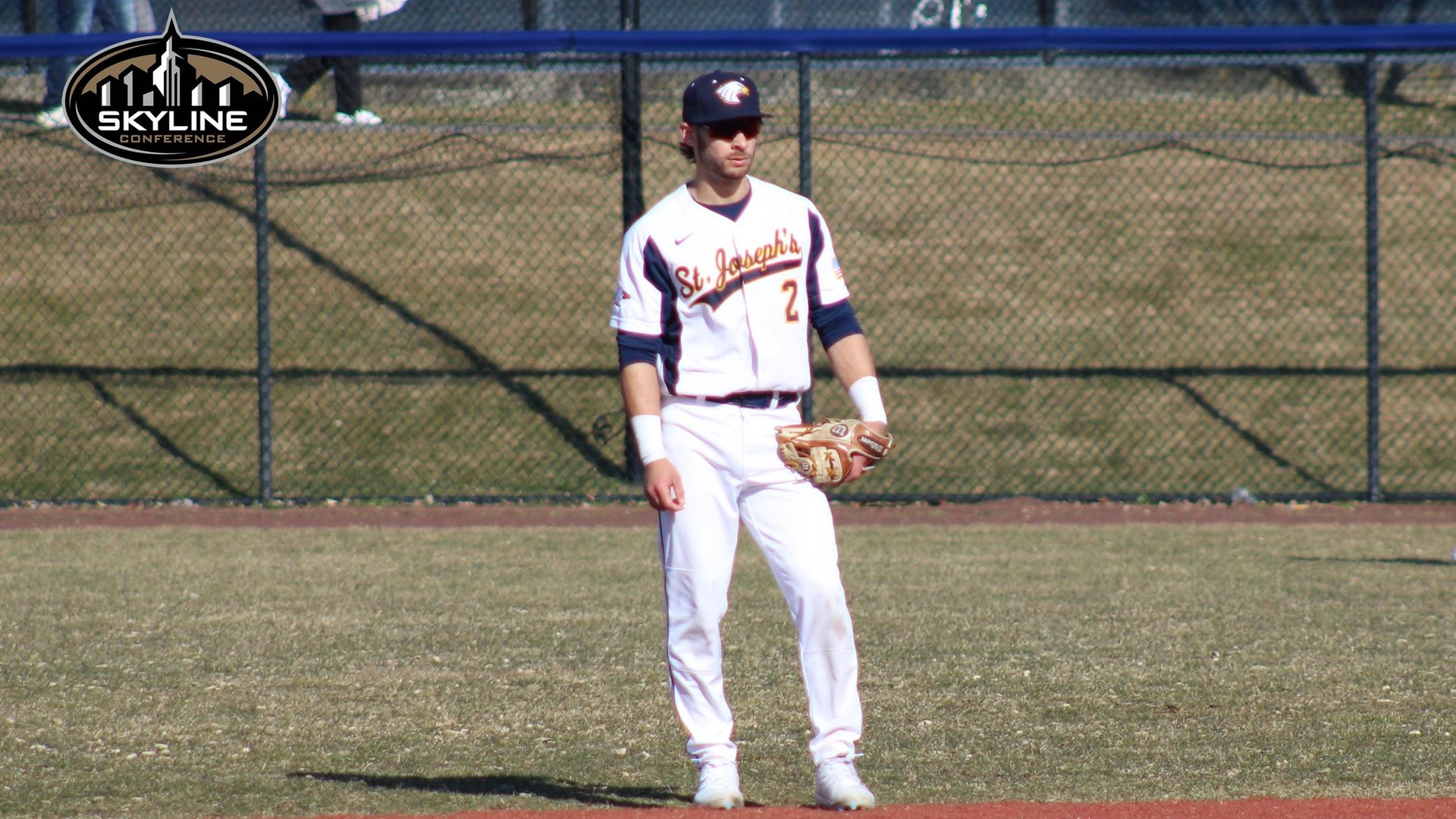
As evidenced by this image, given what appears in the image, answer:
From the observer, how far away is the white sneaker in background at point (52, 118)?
1424cm

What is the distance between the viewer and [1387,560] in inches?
331

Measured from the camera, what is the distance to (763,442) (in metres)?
3.97

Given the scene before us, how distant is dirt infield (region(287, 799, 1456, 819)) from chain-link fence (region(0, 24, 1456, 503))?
6.78 metres

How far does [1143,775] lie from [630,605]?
3314 mm

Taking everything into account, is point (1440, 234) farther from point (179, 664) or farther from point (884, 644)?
point (179, 664)

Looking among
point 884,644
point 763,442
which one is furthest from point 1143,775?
point 884,644

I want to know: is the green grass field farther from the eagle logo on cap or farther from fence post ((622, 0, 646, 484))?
fence post ((622, 0, 646, 484))

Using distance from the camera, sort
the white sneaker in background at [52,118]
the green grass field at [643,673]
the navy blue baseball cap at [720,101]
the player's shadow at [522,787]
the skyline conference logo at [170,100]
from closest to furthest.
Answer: the navy blue baseball cap at [720,101] → the player's shadow at [522,787] → the green grass field at [643,673] → the skyline conference logo at [170,100] → the white sneaker in background at [52,118]

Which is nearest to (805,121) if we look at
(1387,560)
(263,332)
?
(263,332)

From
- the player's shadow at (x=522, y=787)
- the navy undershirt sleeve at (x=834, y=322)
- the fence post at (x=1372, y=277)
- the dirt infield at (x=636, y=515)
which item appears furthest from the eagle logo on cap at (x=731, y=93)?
the fence post at (x=1372, y=277)

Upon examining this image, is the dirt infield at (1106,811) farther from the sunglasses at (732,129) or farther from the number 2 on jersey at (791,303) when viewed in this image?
the sunglasses at (732,129)

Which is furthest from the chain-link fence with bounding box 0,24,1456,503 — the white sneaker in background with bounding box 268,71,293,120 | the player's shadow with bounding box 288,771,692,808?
the player's shadow with bounding box 288,771,692,808

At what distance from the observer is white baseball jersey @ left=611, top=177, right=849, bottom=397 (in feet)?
13.0

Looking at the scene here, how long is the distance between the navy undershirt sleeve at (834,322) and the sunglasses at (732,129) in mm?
533
